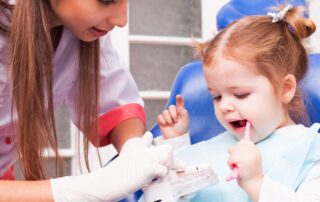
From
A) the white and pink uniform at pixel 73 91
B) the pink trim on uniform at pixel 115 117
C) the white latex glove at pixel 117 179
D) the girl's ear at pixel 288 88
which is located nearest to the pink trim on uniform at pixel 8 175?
the white and pink uniform at pixel 73 91

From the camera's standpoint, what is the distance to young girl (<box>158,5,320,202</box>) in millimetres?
1023

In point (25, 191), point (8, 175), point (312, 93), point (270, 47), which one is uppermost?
point (270, 47)

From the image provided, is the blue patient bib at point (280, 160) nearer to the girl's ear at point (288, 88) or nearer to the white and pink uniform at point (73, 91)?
the girl's ear at point (288, 88)

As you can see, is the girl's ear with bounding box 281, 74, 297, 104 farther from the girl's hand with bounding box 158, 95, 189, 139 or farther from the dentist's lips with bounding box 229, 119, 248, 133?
Answer: the girl's hand with bounding box 158, 95, 189, 139

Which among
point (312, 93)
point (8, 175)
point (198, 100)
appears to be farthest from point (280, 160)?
point (8, 175)

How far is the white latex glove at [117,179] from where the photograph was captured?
1057 mm

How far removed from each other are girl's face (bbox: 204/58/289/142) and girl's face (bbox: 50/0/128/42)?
21 centimetres

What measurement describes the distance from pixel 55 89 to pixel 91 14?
29cm

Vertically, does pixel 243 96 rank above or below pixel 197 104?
above

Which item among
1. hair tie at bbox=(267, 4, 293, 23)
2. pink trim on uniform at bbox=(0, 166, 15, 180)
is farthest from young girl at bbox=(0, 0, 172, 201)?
hair tie at bbox=(267, 4, 293, 23)

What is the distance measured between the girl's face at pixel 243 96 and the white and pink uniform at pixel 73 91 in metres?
0.32

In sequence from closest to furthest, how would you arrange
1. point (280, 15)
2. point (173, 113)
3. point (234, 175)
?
point (234, 175), point (280, 15), point (173, 113)

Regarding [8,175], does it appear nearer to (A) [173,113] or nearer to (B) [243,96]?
(A) [173,113]

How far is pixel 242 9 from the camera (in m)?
1.36
